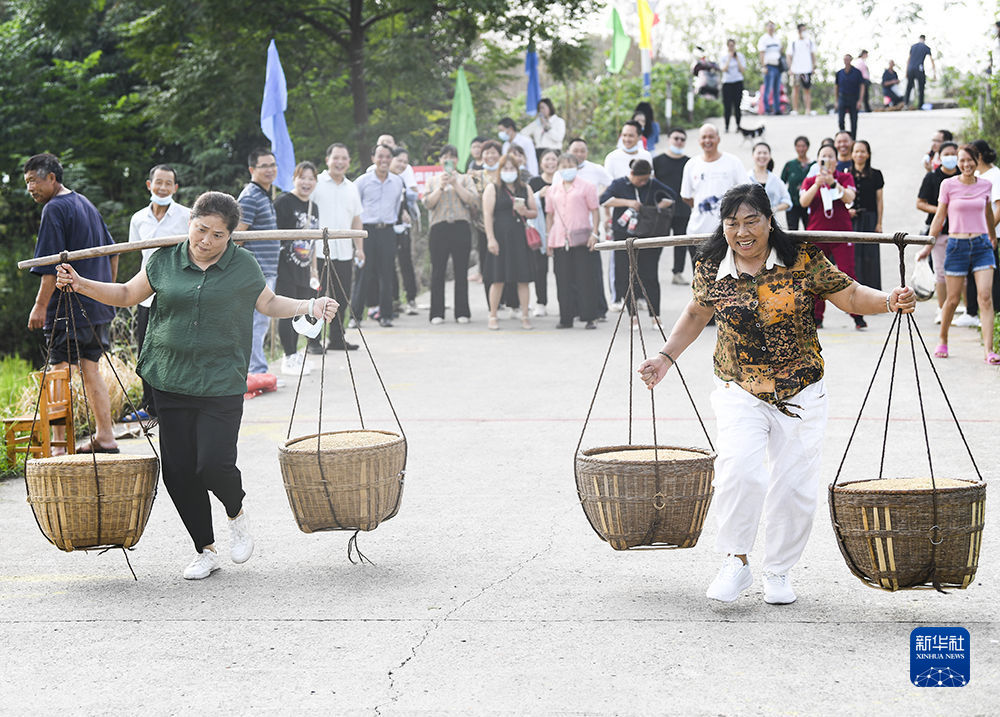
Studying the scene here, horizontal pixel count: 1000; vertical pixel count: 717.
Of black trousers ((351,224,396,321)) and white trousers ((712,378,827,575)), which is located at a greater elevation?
black trousers ((351,224,396,321))

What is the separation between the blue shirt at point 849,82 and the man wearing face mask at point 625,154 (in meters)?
9.90

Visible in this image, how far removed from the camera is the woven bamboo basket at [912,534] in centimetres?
466

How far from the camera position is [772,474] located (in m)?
5.16

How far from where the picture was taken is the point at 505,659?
4.62 metres

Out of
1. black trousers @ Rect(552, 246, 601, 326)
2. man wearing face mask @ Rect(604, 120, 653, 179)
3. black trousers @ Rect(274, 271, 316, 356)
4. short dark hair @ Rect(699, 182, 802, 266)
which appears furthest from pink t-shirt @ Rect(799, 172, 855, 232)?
short dark hair @ Rect(699, 182, 802, 266)

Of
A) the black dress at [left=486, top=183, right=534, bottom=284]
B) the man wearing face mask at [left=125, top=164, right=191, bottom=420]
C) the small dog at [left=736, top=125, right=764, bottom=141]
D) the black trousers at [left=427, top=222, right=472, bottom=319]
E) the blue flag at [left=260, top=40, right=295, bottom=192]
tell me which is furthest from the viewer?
the small dog at [left=736, top=125, right=764, bottom=141]

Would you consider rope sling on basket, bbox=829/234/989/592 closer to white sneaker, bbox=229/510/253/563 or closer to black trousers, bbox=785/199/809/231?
white sneaker, bbox=229/510/253/563

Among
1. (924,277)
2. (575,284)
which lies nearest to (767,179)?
(924,277)

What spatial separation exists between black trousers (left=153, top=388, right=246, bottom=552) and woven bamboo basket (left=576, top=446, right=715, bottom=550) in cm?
170

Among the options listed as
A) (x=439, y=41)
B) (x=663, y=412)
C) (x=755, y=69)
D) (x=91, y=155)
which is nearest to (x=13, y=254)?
(x=91, y=155)

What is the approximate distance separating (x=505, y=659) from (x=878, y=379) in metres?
7.17

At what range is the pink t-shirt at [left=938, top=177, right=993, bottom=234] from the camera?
10867 millimetres

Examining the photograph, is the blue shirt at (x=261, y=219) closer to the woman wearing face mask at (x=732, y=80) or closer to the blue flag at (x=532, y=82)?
the blue flag at (x=532, y=82)

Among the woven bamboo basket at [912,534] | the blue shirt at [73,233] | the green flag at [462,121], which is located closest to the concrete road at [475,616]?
the woven bamboo basket at [912,534]
